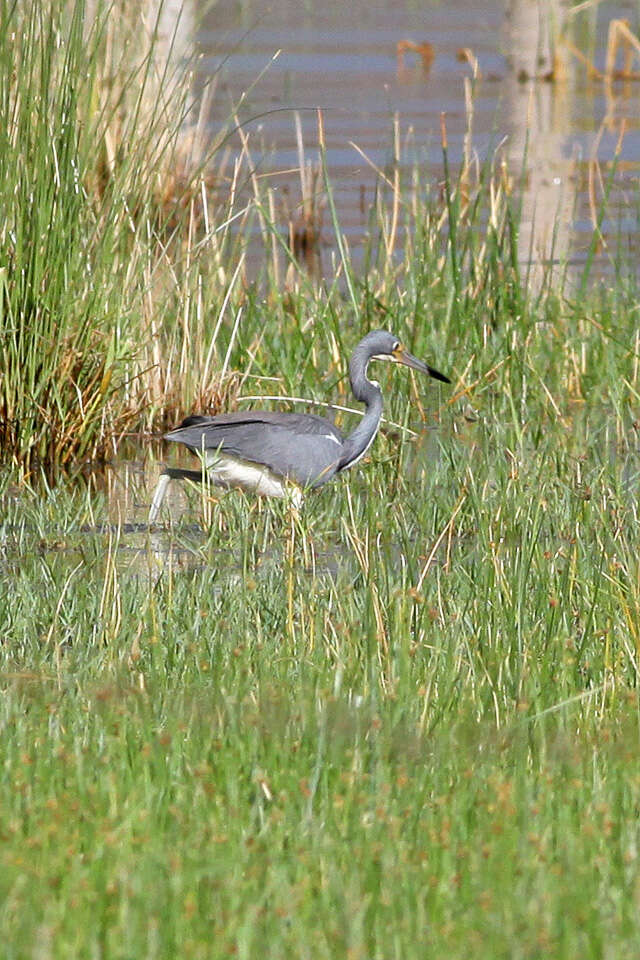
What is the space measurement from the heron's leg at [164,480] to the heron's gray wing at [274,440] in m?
0.13

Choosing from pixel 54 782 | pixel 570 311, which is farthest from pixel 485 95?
pixel 54 782

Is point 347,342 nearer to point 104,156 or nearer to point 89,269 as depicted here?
point 89,269

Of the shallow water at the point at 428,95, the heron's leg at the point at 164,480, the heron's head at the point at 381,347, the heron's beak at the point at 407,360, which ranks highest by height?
the heron's head at the point at 381,347

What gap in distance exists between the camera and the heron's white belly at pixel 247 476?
6066mm

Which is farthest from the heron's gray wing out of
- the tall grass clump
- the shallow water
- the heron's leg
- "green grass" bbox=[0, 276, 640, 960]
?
the shallow water

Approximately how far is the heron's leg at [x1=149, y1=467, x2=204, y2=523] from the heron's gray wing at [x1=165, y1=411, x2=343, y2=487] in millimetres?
130

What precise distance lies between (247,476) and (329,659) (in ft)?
7.23

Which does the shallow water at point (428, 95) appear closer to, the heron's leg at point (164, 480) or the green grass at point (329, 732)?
the heron's leg at point (164, 480)

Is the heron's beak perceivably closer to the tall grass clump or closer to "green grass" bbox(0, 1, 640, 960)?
"green grass" bbox(0, 1, 640, 960)

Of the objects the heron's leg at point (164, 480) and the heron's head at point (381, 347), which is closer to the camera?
the heron's leg at point (164, 480)

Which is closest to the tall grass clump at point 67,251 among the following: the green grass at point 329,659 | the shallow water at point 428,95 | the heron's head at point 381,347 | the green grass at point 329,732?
the green grass at point 329,659

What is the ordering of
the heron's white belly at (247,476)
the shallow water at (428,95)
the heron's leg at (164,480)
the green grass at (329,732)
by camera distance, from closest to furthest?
the green grass at (329,732) → the heron's leg at (164,480) → the heron's white belly at (247,476) → the shallow water at (428,95)

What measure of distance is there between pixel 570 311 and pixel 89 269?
278 centimetres

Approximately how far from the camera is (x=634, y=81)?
1658cm
